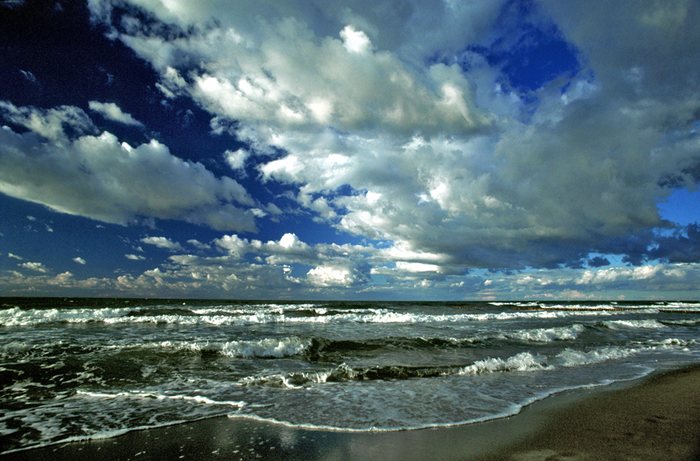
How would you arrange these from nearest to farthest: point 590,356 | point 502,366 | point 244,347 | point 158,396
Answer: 1. point 158,396
2. point 502,366
3. point 590,356
4. point 244,347

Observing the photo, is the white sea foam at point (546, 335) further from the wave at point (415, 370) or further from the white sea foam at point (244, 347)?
the white sea foam at point (244, 347)

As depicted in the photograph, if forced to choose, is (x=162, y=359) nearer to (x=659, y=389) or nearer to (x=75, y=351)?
(x=75, y=351)

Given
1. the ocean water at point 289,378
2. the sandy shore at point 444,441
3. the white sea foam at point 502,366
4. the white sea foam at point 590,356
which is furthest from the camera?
the white sea foam at point 590,356

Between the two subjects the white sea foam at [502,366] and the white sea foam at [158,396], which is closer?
the white sea foam at [158,396]

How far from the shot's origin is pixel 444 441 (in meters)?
5.36

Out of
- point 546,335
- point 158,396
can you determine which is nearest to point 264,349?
point 158,396

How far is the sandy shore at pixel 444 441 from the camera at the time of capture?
4848 mm

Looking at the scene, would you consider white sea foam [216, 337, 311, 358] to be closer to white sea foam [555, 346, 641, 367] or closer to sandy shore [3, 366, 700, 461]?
sandy shore [3, 366, 700, 461]

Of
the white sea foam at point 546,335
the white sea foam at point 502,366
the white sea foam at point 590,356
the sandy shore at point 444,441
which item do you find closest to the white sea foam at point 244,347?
the white sea foam at point 502,366

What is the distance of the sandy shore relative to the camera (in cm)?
485

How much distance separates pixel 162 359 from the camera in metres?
12.2

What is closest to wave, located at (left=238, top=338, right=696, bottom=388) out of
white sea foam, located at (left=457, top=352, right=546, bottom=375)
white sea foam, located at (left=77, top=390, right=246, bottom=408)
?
white sea foam, located at (left=457, top=352, right=546, bottom=375)

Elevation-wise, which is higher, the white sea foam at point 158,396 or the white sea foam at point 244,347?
the white sea foam at point 244,347

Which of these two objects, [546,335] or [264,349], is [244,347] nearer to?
[264,349]
